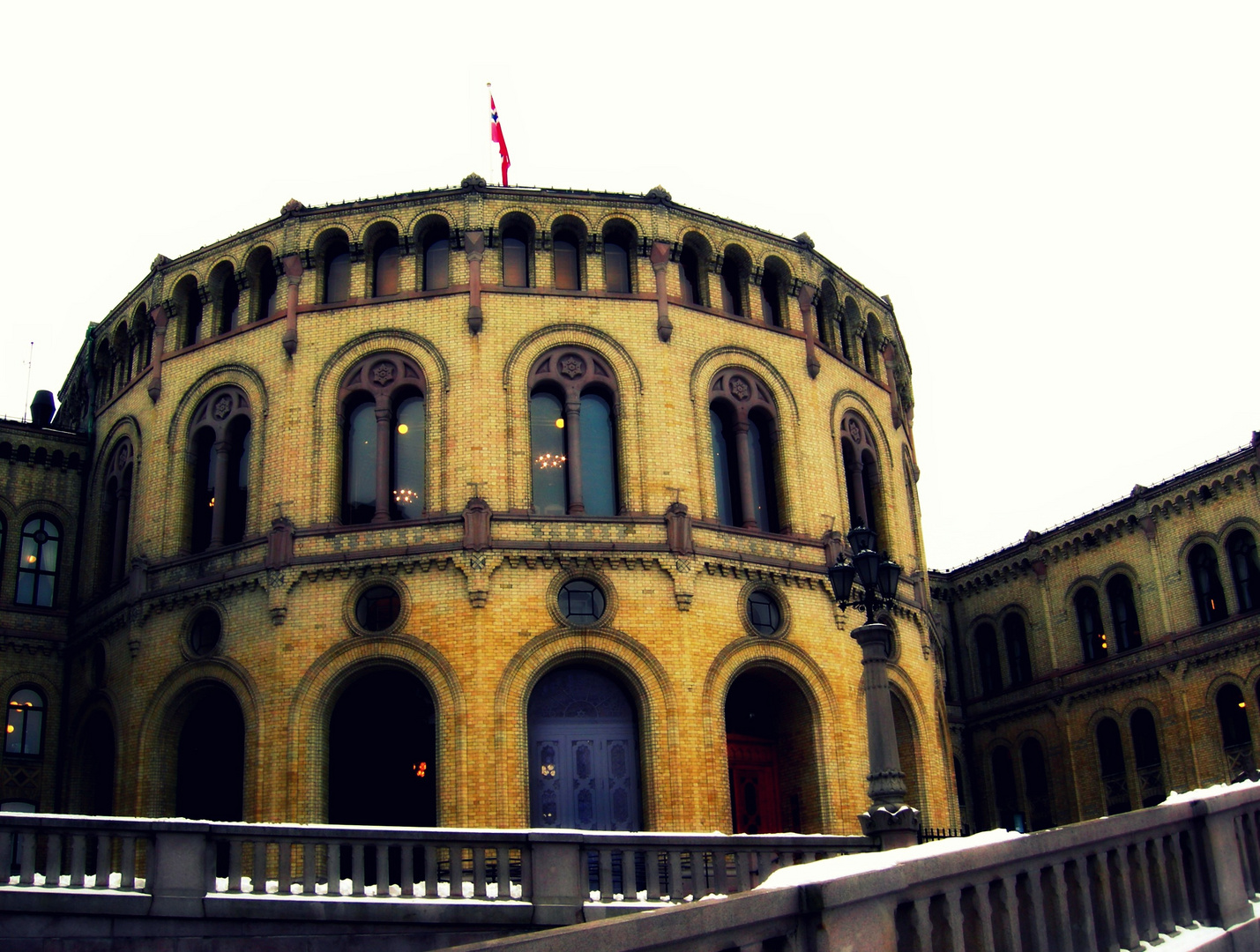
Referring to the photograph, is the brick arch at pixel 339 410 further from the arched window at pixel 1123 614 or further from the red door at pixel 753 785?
the arched window at pixel 1123 614

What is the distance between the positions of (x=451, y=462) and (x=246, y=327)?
20.8 feet

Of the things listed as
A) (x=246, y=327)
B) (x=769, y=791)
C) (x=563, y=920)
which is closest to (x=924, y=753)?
(x=769, y=791)

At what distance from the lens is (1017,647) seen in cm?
4634

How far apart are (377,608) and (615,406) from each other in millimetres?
6555

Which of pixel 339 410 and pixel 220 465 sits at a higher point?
pixel 339 410

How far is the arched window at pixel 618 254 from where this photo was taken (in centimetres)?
2898

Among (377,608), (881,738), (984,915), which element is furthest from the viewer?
(377,608)

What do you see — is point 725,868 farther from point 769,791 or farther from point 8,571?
point 8,571

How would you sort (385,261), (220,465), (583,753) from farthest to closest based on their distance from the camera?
(385,261), (220,465), (583,753)

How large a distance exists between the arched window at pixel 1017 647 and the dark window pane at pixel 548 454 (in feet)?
80.8

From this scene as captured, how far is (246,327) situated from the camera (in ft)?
95.3

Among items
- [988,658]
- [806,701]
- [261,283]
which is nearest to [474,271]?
[261,283]

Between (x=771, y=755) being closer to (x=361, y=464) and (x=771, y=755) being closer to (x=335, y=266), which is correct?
(x=361, y=464)

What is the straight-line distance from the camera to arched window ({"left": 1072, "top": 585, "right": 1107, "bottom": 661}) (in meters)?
42.8
